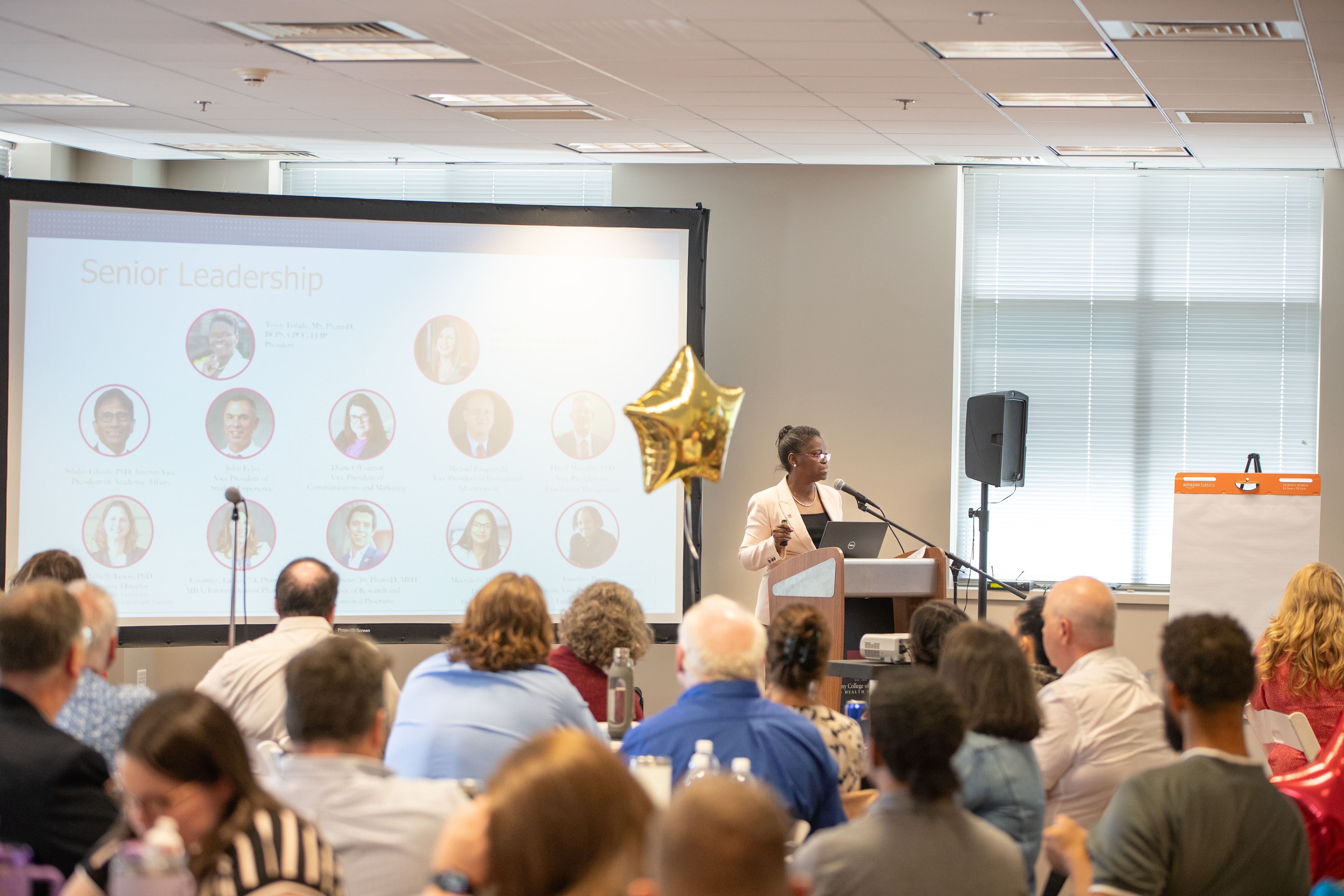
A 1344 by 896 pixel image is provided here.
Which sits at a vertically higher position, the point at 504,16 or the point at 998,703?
the point at 504,16

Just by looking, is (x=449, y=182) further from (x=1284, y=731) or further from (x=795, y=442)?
(x=1284, y=731)

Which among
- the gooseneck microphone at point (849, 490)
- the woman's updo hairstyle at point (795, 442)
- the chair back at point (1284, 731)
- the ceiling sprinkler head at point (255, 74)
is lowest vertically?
the chair back at point (1284, 731)

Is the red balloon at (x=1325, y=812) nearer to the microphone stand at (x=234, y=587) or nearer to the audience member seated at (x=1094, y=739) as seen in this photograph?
the audience member seated at (x=1094, y=739)

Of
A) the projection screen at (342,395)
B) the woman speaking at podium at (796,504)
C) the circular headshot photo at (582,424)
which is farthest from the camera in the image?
the circular headshot photo at (582,424)

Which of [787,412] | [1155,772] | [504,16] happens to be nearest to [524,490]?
[787,412]

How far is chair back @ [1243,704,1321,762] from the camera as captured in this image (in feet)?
12.0

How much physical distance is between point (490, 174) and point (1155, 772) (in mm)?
6432

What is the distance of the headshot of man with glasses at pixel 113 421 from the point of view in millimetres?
6254

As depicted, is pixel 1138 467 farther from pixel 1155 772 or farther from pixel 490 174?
pixel 1155 772

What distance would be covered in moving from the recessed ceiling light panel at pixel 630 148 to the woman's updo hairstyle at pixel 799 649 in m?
4.25

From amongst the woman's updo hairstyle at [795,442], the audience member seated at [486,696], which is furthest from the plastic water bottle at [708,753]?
the woman's updo hairstyle at [795,442]

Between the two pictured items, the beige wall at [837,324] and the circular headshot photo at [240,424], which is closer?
the circular headshot photo at [240,424]

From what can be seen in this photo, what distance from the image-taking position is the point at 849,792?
3.09m

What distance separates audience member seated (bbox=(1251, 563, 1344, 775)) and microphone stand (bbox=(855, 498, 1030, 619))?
859mm
